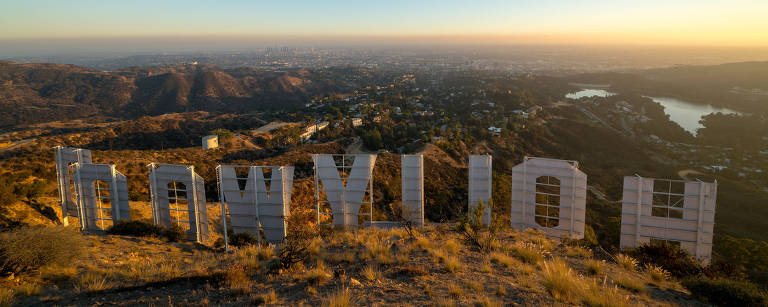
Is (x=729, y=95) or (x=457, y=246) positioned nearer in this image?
(x=457, y=246)

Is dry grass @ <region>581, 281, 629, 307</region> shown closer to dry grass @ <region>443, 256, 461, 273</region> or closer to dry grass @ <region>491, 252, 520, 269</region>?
dry grass @ <region>491, 252, 520, 269</region>

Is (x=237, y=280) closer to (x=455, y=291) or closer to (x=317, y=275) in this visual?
(x=317, y=275)

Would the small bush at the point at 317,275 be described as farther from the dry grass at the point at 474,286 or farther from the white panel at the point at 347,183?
the white panel at the point at 347,183

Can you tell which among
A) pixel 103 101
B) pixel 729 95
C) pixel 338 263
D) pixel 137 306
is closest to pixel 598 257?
pixel 338 263

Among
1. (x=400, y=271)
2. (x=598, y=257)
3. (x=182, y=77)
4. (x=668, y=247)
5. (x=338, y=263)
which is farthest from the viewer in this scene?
(x=182, y=77)

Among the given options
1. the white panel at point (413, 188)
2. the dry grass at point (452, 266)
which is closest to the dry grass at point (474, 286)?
the dry grass at point (452, 266)

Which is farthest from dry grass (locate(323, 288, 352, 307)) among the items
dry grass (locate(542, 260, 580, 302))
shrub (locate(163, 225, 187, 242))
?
shrub (locate(163, 225, 187, 242))

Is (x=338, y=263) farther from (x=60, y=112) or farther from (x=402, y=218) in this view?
(x=60, y=112)
